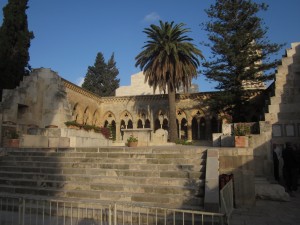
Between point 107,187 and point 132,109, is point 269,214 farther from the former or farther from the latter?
point 132,109

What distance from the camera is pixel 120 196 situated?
7.16 m

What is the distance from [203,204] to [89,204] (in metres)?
2.72

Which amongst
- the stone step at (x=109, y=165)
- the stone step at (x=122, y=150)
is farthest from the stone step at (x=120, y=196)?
the stone step at (x=122, y=150)

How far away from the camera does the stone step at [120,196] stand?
6.64m

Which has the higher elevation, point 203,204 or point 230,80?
point 230,80

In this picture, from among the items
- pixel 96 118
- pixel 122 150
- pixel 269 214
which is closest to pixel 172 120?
pixel 96 118

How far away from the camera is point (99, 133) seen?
1819 centimetres

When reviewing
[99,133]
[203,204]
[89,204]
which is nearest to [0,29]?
[99,133]

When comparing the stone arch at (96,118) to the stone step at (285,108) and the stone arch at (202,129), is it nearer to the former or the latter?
the stone arch at (202,129)

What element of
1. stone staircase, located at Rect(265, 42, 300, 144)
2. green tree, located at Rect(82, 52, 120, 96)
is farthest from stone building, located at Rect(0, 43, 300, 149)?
green tree, located at Rect(82, 52, 120, 96)

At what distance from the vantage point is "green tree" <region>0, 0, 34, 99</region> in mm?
21250

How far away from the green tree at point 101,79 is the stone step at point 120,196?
3545cm

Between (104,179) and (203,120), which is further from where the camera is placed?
(203,120)

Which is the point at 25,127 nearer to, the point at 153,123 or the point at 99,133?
the point at 99,133
